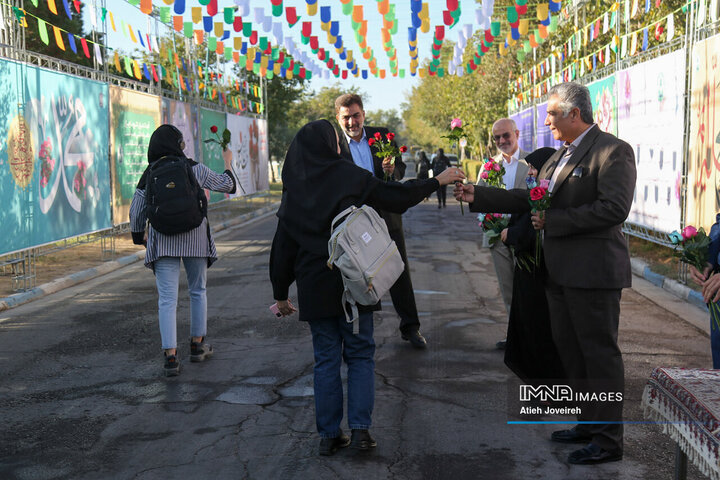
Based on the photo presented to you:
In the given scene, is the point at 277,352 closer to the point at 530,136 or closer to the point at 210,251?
the point at 210,251

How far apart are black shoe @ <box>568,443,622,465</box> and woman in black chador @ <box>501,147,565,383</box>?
2.16 ft

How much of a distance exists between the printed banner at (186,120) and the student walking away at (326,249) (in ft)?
41.7

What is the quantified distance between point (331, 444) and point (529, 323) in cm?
144

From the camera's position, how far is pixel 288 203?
4.46 metres

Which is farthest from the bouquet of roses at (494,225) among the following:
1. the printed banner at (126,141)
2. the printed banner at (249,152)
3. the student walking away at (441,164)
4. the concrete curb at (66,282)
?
the student walking away at (441,164)

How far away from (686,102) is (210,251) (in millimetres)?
6527

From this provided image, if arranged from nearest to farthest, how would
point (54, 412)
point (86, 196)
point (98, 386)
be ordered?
1. point (54, 412)
2. point (98, 386)
3. point (86, 196)

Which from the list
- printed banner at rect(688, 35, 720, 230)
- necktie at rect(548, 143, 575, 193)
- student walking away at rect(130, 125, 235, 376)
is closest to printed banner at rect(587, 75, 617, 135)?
printed banner at rect(688, 35, 720, 230)

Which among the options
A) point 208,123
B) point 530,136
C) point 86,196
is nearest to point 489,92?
point 530,136

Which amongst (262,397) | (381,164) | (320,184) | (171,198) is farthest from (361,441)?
(381,164)

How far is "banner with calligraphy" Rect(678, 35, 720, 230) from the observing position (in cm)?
891

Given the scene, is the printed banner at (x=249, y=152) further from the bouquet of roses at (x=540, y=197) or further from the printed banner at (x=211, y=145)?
the bouquet of roses at (x=540, y=197)

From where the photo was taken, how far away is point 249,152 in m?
24.8

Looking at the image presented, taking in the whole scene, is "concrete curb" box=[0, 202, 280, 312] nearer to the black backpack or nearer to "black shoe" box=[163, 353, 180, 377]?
"black shoe" box=[163, 353, 180, 377]
